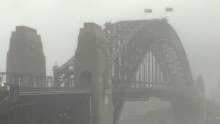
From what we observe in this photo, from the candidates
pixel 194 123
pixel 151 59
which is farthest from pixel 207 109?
pixel 151 59

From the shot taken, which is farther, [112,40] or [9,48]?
[112,40]

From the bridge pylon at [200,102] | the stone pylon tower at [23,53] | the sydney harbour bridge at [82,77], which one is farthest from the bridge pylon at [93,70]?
the bridge pylon at [200,102]

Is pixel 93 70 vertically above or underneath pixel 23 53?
underneath

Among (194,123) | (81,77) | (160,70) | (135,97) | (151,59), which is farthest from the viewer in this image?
(194,123)

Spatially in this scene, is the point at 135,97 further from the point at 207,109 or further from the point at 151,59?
the point at 207,109

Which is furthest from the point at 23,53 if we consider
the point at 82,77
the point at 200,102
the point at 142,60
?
the point at 200,102

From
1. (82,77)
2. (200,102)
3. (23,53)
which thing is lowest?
(200,102)

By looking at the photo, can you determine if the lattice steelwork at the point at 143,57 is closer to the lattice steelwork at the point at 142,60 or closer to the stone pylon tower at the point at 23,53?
the lattice steelwork at the point at 142,60

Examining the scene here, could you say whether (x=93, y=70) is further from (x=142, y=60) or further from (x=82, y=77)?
(x=142, y=60)

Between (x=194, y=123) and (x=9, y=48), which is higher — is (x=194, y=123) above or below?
below
